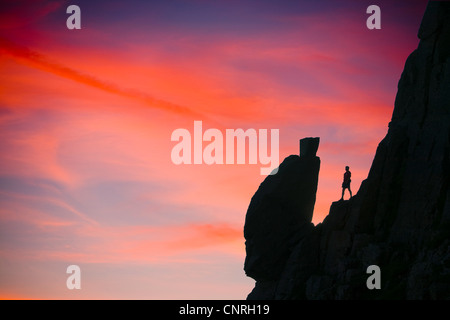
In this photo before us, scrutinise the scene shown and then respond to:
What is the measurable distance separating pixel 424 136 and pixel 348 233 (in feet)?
43.5

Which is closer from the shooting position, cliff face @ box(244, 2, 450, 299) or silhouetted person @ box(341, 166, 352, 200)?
cliff face @ box(244, 2, 450, 299)

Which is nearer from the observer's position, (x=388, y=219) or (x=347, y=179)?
(x=388, y=219)

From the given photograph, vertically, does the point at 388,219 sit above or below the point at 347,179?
below

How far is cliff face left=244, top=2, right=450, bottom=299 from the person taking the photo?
235 feet

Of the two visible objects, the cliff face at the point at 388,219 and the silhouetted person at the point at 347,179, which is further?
the silhouetted person at the point at 347,179

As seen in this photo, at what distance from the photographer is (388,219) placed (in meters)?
78.1

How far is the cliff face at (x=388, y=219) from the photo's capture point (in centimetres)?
7169
